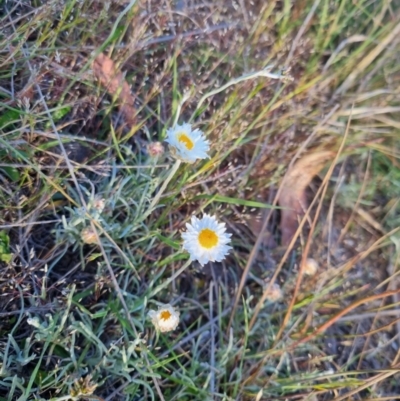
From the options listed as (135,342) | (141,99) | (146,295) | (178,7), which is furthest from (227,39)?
(135,342)

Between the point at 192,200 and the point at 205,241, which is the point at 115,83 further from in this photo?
the point at 205,241

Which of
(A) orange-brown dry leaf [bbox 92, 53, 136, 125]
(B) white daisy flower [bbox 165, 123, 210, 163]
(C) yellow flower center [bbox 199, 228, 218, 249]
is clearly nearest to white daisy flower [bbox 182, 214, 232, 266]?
(C) yellow flower center [bbox 199, 228, 218, 249]

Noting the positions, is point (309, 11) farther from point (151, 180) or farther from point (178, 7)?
point (151, 180)

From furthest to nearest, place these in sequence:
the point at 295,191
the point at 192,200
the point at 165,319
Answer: the point at 295,191 → the point at 192,200 → the point at 165,319

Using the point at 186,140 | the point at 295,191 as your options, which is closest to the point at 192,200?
the point at 186,140

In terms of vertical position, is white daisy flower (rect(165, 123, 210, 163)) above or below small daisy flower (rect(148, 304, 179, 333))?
above

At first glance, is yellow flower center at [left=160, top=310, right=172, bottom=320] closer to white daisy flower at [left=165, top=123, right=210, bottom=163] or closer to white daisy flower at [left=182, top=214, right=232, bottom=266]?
white daisy flower at [left=182, top=214, right=232, bottom=266]

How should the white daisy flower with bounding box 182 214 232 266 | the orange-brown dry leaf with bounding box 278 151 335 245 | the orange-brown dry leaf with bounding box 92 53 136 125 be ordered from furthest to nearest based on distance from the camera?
1. the orange-brown dry leaf with bounding box 278 151 335 245
2. the orange-brown dry leaf with bounding box 92 53 136 125
3. the white daisy flower with bounding box 182 214 232 266
